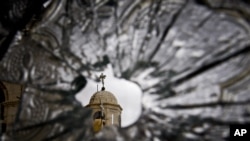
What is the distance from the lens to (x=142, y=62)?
144cm

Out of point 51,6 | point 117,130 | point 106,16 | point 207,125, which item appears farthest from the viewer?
point 51,6

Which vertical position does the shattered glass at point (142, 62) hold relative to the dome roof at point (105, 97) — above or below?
below

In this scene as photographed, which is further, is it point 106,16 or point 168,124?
point 106,16

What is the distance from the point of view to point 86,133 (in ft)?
4.84

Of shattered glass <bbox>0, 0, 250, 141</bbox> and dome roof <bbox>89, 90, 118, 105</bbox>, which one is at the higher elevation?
dome roof <bbox>89, 90, 118, 105</bbox>

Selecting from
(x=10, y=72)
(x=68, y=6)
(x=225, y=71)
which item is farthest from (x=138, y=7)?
(x=10, y=72)

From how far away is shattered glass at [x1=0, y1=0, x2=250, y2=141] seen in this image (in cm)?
131

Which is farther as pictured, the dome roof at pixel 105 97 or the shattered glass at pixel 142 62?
the dome roof at pixel 105 97

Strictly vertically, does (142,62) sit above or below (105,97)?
below

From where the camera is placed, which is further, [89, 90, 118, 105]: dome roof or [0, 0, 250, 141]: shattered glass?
[89, 90, 118, 105]: dome roof

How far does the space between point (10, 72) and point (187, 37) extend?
0.76m

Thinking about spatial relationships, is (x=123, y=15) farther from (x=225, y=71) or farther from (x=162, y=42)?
(x=225, y=71)

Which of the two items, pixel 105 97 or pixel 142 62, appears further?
pixel 105 97

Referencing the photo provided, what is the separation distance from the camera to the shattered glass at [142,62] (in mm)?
1309
